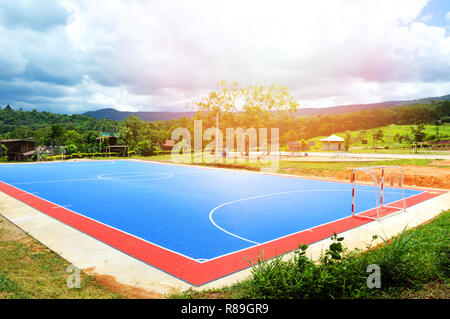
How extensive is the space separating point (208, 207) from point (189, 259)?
5356 mm

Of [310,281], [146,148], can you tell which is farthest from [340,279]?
[146,148]

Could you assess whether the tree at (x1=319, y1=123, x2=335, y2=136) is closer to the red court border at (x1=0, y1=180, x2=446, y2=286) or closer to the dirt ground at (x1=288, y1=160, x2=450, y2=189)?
the dirt ground at (x1=288, y1=160, x2=450, y2=189)

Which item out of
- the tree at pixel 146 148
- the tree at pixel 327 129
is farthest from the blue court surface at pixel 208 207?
the tree at pixel 327 129

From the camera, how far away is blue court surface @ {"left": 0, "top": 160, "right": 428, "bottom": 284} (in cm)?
822

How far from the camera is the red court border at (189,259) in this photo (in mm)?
5945

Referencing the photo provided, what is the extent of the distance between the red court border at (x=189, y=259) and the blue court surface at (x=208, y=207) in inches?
10.8

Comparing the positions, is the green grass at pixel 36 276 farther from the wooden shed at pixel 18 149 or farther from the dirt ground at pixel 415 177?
the wooden shed at pixel 18 149

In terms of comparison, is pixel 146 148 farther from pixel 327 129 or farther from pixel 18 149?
pixel 327 129

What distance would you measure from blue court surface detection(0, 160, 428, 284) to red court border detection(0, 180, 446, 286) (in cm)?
27

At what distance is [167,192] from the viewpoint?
1560 cm

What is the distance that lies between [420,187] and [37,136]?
3160 inches
